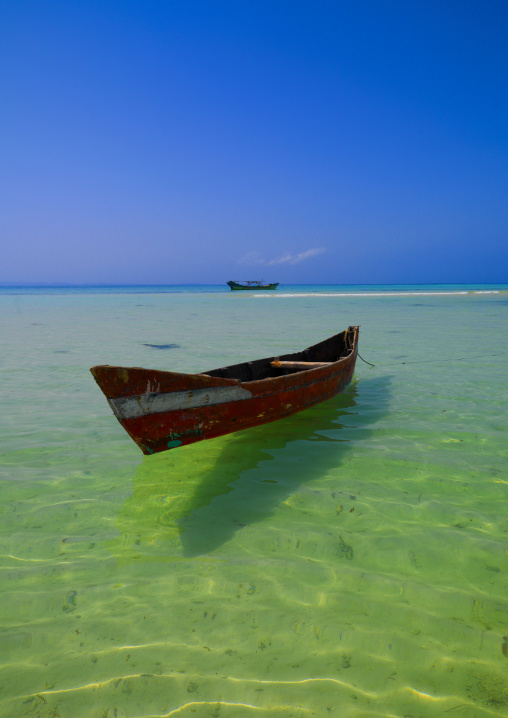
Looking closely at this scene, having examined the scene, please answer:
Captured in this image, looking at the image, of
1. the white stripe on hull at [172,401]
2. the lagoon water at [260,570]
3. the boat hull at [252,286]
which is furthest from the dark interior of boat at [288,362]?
the boat hull at [252,286]

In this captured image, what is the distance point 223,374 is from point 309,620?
409cm

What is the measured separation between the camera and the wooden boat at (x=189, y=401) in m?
4.26

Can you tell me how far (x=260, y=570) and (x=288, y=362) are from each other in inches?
196

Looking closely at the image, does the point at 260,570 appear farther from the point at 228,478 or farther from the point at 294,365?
the point at 294,365

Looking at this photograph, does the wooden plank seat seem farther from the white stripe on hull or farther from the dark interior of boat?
the white stripe on hull

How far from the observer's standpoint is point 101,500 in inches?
176


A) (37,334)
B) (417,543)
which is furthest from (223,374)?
(37,334)

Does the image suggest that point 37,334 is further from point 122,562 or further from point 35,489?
point 122,562

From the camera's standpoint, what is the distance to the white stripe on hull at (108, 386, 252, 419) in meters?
4.27

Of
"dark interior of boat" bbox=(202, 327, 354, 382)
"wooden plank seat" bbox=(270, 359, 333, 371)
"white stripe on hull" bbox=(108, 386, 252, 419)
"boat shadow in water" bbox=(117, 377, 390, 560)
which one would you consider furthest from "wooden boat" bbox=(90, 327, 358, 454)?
"wooden plank seat" bbox=(270, 359, 333, 371)

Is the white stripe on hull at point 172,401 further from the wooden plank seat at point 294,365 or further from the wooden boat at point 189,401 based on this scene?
the wooden plank seat at point 294,365

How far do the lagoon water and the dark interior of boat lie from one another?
105 centimetres

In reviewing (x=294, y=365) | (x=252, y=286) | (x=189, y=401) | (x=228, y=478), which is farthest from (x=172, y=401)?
(x=252, y=286)

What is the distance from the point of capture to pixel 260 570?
3.33 meters
